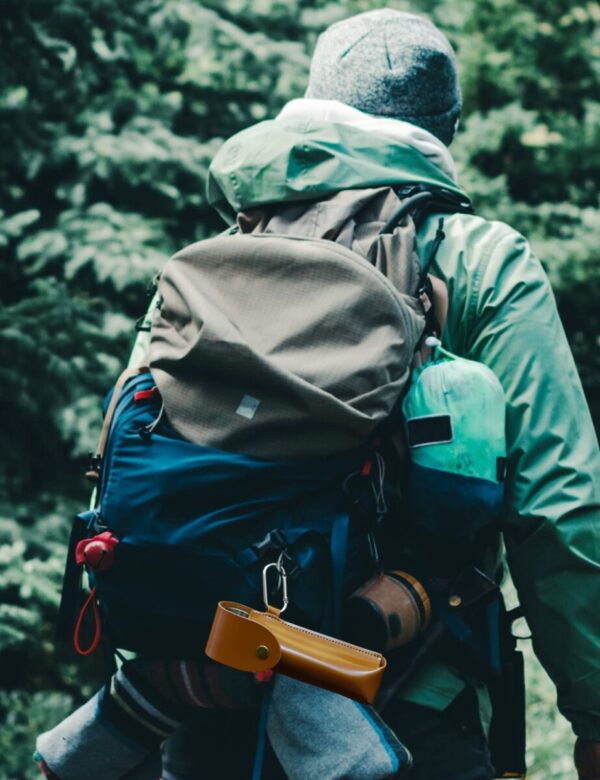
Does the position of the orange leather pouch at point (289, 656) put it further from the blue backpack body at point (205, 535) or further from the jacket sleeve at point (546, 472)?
the jacket sleeve at point (546, 472)

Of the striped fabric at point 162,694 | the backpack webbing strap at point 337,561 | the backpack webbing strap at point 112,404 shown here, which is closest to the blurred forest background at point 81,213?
the backpack webbing strap at point 112,404

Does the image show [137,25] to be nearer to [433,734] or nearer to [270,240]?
[270,240]

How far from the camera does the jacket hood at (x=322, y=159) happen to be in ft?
6.63

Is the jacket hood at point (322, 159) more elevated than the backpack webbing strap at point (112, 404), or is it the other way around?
the jacket hood at point (322, 159)

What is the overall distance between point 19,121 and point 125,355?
3.69 ft

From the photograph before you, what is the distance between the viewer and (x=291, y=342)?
1.77 metres

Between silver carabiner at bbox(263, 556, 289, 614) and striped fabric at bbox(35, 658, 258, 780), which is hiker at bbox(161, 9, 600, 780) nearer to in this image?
striped fabric at bbox(35, 658, 258, 780)

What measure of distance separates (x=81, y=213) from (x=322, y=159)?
9.29 feet

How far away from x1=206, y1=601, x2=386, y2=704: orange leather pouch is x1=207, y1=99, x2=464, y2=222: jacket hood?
33.9 inches

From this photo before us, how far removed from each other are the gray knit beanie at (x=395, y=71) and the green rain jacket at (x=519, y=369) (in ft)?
0.64

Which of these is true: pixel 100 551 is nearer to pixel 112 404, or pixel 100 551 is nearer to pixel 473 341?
pixel 112 404

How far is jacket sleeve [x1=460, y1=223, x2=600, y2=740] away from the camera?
1.85 m

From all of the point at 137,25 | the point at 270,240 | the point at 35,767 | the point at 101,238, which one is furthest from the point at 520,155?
the point at 270,240

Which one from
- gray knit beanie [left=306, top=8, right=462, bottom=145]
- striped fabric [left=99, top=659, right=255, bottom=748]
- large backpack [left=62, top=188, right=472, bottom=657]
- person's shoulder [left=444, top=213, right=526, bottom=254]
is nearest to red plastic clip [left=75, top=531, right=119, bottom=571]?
large backpack [left=62, top=188, right=472, bottom=657]
